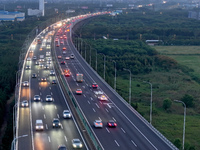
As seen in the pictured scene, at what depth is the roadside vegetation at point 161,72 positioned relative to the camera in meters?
61.4

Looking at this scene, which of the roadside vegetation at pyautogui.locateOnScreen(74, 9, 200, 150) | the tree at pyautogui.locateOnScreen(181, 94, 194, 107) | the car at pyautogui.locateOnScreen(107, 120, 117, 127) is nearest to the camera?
the car at pyautogui.locateOnScreen(107, 120, 117, 127)

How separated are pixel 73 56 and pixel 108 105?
41.0m

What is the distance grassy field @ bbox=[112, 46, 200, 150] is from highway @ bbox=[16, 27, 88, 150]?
11.3 m

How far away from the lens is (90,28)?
184500mm

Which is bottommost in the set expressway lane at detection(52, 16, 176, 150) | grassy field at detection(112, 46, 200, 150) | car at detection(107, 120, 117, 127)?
grassy field at detection(112, 46, 200, 150)

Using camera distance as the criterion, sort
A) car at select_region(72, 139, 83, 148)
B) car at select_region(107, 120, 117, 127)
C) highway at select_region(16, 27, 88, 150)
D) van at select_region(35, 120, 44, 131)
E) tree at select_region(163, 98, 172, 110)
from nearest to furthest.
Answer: car at select_region(72, 139, 83, 148), highway at select_region(16, 27, 88, 150), van at select_region(35, 120, 44, 131), car at select_region(107, 120, 117, 127), tree at select_region(163, 98, 172, 110)

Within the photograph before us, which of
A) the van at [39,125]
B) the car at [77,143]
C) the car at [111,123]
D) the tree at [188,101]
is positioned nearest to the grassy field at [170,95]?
the tree at [188,101]

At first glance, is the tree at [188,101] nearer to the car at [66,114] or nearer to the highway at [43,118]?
the highway at [43,118]

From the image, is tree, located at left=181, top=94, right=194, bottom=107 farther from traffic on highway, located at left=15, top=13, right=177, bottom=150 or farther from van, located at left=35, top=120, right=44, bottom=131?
van, located at left=35, top=120, right=44, bottom=131

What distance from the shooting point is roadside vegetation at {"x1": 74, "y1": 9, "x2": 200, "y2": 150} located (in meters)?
61.4

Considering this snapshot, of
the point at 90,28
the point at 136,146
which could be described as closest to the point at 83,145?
the point at 136,146

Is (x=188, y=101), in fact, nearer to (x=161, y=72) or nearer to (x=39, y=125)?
(x=39, y=125)

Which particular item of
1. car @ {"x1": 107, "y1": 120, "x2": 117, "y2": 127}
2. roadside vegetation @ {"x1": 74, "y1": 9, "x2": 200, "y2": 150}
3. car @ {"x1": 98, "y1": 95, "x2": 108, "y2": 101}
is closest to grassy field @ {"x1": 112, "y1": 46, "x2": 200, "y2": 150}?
roadside vegetation @ {"x1": 74, "y1": 9, "x2": 200, "y2": 150}

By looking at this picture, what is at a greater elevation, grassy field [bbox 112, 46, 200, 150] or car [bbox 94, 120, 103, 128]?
car [bbox 94, 120, 103, 128]
